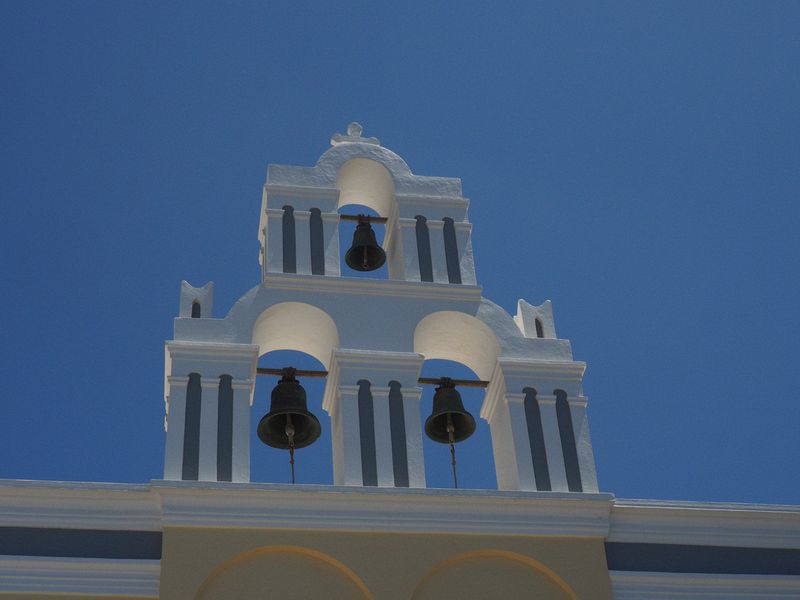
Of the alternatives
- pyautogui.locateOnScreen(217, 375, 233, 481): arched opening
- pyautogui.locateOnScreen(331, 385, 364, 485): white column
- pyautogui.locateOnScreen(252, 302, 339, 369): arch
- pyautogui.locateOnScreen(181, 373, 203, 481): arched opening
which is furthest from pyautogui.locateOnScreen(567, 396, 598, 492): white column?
pyautogui.locateOnScreen(181, 373, 203, 481): arched opening

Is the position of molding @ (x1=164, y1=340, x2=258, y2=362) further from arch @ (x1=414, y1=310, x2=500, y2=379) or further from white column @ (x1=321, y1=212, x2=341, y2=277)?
arch @ (x1=414, y1=310, x2=500, y2=379)

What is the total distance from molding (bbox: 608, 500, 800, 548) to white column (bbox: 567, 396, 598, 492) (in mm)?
295

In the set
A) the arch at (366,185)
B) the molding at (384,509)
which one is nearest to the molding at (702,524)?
the molding at (384,509)

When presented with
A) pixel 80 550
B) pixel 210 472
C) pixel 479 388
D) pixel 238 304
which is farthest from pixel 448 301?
pixel 80 550

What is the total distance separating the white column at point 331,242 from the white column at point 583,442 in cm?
233

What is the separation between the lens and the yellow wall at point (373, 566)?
11805 mm

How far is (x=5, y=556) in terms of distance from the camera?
38.3 ft

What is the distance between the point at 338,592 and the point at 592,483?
234 centimetres

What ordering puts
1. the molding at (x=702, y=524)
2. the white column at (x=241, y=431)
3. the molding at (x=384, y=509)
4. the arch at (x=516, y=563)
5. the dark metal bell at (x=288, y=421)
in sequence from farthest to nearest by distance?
the dark metal bell at (x=288, y=421), the molding at (x=702, y=524), the white column at (x=241, y=431), the arch at (x=516, y=563), the molding at (x=384, y=509)

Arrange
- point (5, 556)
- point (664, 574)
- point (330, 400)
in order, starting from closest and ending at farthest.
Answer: point (5, 556) < point (664, 574) < point (330, 400)

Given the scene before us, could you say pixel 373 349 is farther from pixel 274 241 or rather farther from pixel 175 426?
pixel 175 426

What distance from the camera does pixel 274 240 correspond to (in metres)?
14.1

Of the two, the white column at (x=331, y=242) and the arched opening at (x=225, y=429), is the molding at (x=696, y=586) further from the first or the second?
the white column at (x=331, y=242)

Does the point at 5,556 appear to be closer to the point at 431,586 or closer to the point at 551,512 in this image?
the point at 431,586
